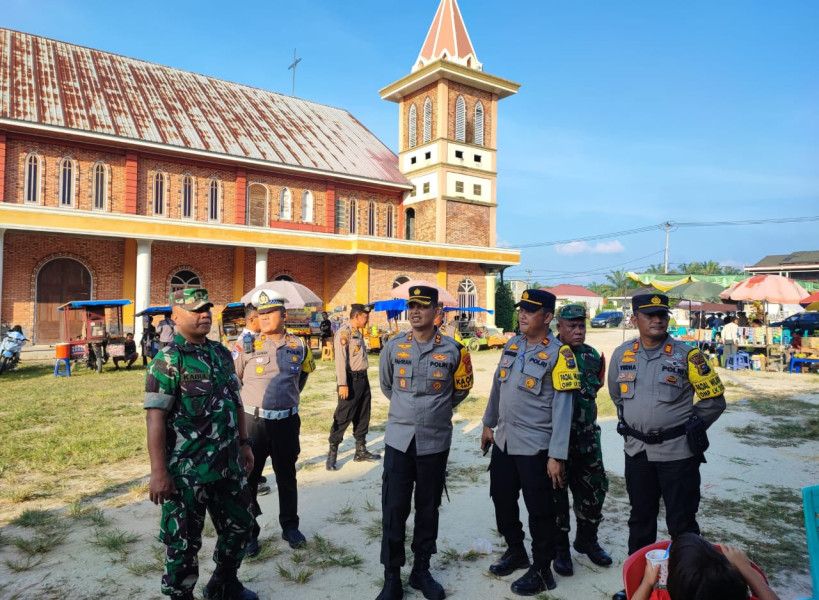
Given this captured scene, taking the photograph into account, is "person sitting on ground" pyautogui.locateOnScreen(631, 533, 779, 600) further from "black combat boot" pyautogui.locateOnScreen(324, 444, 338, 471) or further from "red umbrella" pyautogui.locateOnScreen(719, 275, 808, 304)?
"red umbrella" pyautogui.locateOnScreen(719, 275, 808, 304)

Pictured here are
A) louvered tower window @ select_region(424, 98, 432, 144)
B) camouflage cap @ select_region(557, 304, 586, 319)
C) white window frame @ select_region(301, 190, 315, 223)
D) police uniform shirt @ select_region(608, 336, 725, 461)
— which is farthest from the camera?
louvered tower window @ select_region(424, 98, 432, 144)

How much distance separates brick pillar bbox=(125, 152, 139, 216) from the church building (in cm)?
5

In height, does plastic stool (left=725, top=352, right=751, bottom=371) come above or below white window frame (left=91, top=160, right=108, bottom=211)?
below

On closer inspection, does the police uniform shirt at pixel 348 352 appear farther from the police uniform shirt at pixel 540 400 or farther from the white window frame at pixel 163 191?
the white window frame at pixel 163 191

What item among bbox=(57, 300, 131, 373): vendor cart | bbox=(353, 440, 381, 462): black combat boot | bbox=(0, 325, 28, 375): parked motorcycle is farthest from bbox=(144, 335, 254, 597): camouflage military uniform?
bbox=(0, 325, 28, 375): parked motorcycle

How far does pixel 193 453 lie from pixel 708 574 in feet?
7.86

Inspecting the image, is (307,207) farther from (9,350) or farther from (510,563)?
(510,563)

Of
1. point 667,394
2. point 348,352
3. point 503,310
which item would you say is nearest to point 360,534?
point 348,352

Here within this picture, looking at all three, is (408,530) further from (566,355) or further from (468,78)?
(468,78)

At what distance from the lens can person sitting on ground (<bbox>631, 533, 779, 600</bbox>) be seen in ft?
5.73

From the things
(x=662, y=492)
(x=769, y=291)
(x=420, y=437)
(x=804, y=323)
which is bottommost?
(x=662, y=492)

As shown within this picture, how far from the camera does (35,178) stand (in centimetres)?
1862

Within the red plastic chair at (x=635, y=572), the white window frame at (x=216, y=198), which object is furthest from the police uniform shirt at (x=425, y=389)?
the white window frame at (x=216, y=198)

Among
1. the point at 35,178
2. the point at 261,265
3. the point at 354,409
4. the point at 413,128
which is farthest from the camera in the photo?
the point at 413,128
